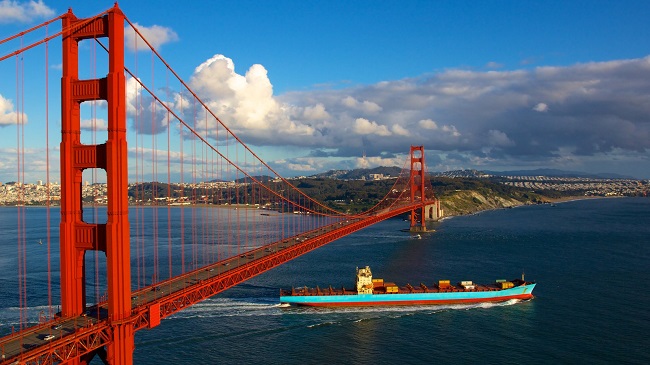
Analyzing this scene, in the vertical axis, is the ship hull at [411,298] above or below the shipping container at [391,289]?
below

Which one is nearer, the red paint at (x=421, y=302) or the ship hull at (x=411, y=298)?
the ship hull at (x=411, y=298)

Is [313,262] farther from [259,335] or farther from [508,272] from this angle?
[259,335]

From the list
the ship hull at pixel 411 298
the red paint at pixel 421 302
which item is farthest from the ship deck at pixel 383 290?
the red paint at pixel 421 302

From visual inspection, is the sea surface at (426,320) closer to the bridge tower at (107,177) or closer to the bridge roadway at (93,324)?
the bridge roadway at (93,324)

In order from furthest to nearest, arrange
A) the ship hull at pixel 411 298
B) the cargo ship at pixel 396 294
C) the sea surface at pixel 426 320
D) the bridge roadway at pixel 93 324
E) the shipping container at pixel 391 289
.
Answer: the shipping container at pixel 391 289 → the cargo ship at pixel 396 294 → the ship hull at pixel 411 298 → the sea surface at pixel 426 320 → the bridge roadway at pixel 93 324

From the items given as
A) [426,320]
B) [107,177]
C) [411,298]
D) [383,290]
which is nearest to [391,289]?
[383,290]

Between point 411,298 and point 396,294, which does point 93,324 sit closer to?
point 396,294

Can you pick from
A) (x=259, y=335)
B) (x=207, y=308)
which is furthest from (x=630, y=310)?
(x=207, y=308)
